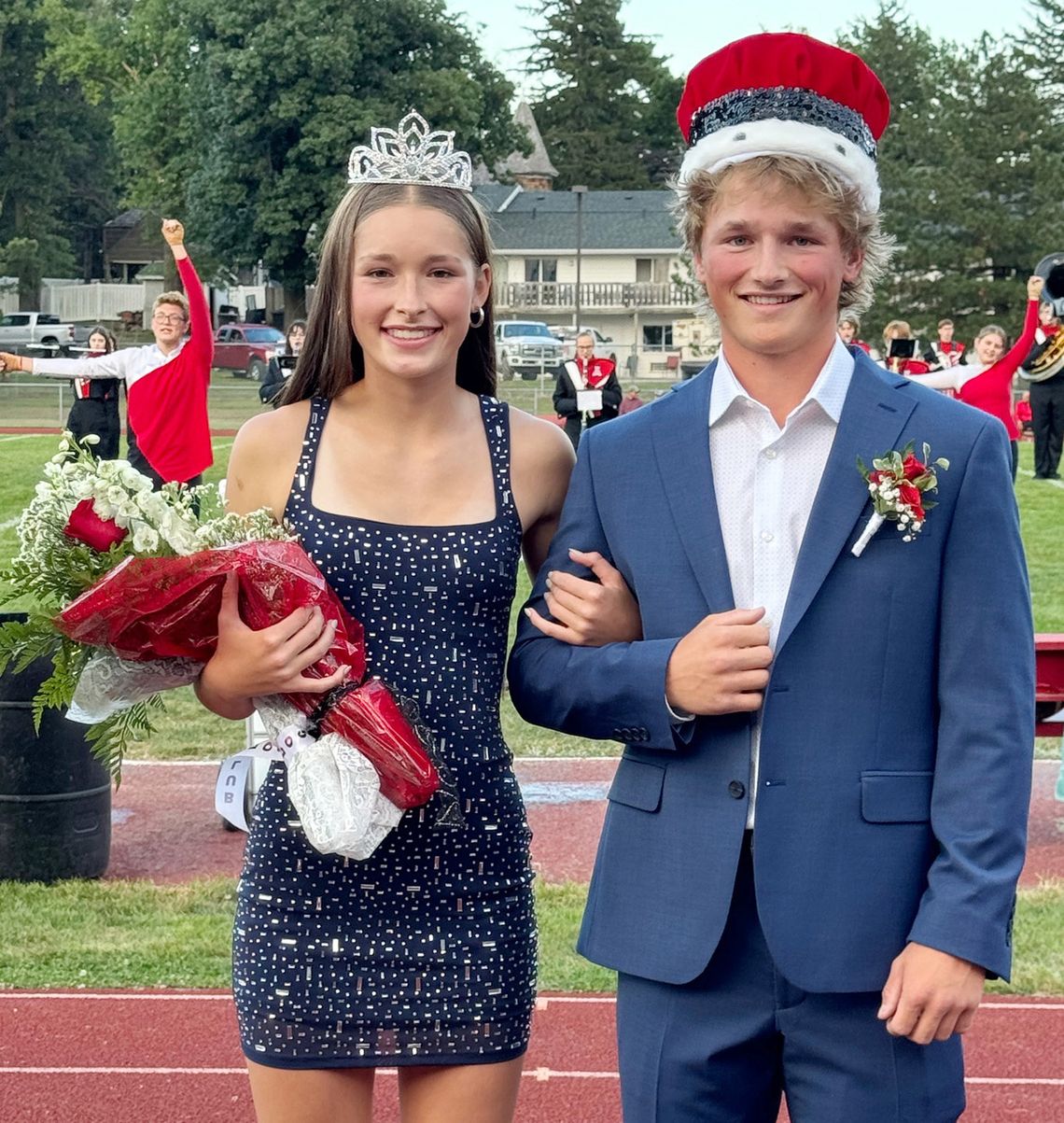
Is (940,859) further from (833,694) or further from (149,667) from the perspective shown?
(149,667)

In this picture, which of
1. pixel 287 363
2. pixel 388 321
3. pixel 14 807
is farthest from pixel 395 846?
pixel 287 363

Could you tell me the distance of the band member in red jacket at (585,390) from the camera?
69.5 ft

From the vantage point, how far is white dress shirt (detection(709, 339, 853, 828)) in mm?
2506

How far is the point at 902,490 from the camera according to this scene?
92.6 inches

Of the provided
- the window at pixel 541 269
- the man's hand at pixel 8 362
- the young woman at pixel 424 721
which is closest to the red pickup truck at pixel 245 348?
the window at pixel 541 269

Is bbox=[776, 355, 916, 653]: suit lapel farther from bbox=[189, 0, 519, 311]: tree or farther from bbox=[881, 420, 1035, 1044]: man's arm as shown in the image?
bbox=[189, 0, 519, 311]: tree

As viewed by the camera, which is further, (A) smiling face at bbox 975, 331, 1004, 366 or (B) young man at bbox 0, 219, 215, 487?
(A) smiling face at bbox 975, 331, 1004, 366

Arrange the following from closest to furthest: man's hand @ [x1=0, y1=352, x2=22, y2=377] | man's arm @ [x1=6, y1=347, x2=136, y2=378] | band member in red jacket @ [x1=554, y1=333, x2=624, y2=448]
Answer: man's hand @ [x1=0, y1=352, x2=22, y2=377] < man's arm @ [x1=6, y1=347, x2=136, y2=378] < band member in red jacket @ [x1=554, y1=333, x2=624, y2=448]

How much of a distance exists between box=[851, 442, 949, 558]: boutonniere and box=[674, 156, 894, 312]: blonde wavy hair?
1.22 ft

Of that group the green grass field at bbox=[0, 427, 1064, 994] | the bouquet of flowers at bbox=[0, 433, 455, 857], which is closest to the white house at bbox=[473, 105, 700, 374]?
Answer: the green grass field at bbox=[0, 427, 1064, 994]

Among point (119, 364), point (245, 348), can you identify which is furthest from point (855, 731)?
point (245, 348)

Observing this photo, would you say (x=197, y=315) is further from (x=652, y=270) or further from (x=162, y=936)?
(x=652, y=270)

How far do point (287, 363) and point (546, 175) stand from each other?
7284 cm

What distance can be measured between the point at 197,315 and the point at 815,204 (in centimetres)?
1027
